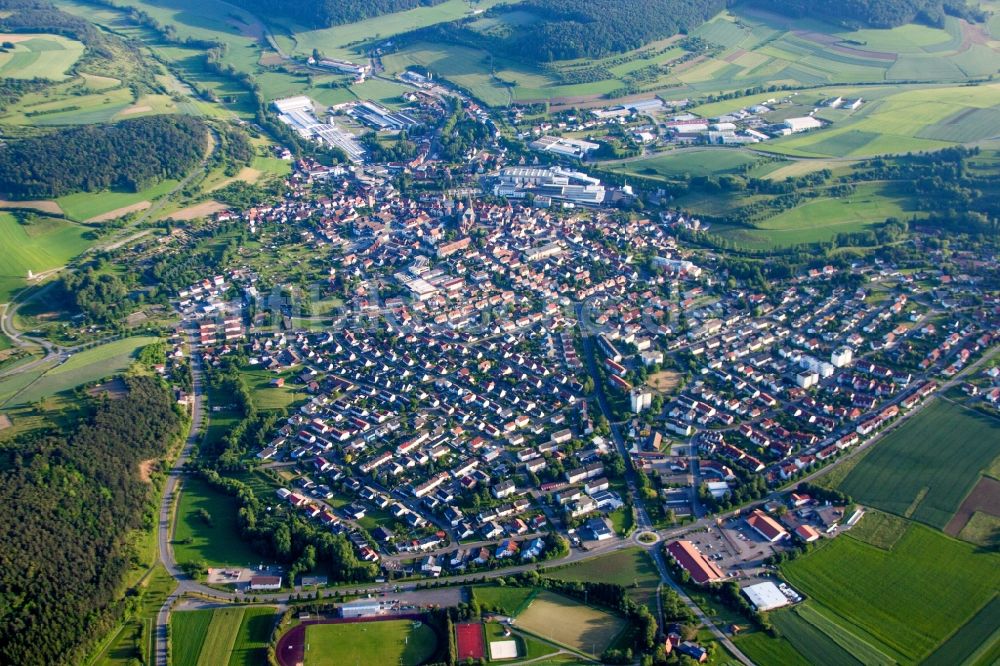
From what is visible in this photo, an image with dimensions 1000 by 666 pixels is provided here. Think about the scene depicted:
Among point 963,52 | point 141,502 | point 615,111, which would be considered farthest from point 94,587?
point 963,52

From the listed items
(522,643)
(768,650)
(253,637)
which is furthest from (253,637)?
(768,650)

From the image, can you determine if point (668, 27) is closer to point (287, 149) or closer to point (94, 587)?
point (287, 149)

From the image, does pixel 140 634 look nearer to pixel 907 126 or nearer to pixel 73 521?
pixel 73 521

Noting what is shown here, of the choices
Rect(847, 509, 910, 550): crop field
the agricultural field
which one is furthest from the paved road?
the agricultural field

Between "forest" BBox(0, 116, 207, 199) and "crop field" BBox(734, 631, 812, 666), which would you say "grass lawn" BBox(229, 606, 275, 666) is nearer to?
"crop field" BBox(734, 631, 812, 666)

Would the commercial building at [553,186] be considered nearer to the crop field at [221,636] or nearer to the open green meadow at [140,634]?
the open green meadow at [140,634]

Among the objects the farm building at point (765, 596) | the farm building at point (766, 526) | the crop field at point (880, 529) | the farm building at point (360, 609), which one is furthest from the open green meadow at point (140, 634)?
the crop field at point (880, 529)

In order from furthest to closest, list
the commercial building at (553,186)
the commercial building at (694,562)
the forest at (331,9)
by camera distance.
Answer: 1. the forest at (331,9)
2. the commercial building at (553,186)
3. the commercial building at (694,562)
